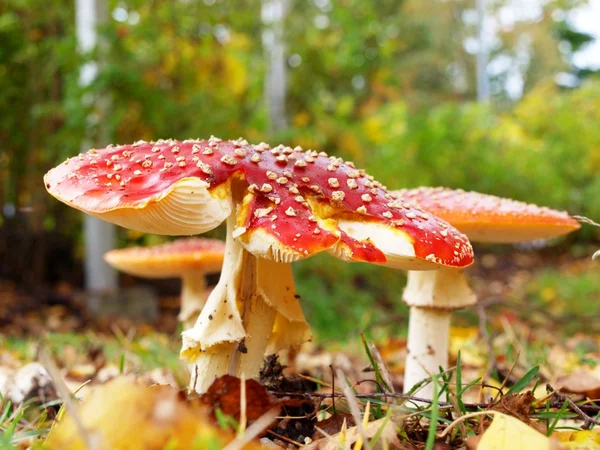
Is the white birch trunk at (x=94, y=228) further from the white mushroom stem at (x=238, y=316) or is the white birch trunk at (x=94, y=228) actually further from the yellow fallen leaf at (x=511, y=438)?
the yellow fallen leaf at (x=511, y=438)

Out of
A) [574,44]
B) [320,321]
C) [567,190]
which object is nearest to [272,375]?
[320,321]

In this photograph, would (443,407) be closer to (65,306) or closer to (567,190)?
(65,306)

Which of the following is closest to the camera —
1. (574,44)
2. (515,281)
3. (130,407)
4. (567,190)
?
(130,407)

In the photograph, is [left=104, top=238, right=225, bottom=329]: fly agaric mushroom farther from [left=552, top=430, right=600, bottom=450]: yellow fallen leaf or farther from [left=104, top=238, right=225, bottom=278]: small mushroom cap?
[left=552, top=430, right=600, bottom=450]: yellow fallen leaf

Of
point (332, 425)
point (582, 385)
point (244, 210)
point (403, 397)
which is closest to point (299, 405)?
point (332, 425)

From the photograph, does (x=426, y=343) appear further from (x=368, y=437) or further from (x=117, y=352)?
(x=117, y=352)
